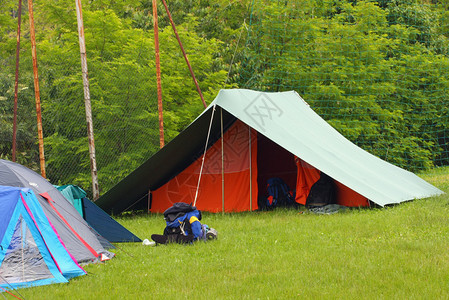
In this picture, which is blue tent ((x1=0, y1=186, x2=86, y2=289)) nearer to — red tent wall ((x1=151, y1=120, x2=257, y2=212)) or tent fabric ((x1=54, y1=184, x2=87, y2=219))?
tent fabric ((x1=54, y1=184, x2=87, y2=219))

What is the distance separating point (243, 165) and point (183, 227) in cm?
237

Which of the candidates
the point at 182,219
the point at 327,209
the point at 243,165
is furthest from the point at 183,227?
the point at 243,165

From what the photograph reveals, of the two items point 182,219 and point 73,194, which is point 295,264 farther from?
point 73,194

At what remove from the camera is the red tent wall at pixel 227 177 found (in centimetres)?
790

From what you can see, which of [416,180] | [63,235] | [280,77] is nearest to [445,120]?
[280,77]

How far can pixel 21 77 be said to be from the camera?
1082 centimetres

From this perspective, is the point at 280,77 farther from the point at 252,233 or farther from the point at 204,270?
the point at 204,270

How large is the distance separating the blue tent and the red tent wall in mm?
3642

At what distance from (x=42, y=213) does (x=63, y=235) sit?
271 millimetres

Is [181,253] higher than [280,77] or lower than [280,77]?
lower

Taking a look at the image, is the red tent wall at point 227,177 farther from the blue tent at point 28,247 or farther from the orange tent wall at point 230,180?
the blue tent at point 28,247

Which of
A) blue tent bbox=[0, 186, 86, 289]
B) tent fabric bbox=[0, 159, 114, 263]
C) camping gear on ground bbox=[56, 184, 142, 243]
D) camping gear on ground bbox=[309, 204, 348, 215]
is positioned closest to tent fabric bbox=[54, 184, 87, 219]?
camping gear on ground bbox=[56, 184, 142, 243]

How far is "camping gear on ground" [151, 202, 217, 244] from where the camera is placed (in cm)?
573

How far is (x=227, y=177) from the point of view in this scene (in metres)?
8.00
